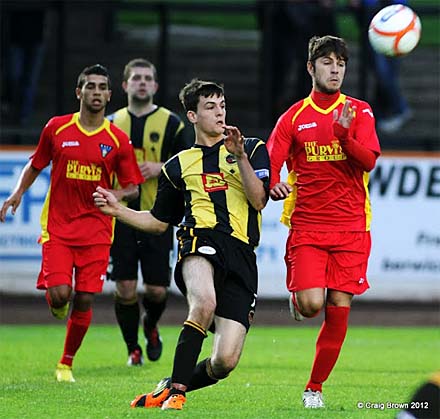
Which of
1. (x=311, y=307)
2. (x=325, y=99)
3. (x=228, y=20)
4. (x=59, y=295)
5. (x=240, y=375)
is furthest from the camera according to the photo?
(x=228, y=20)

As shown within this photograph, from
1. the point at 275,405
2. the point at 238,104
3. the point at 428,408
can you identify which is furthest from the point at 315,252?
the point at 238,104

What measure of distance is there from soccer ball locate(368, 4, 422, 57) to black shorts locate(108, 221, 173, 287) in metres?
3.24

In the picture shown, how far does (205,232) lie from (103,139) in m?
2.61

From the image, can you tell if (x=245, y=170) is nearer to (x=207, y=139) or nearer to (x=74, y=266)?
(x=207, y=139)

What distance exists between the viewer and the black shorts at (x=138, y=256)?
1201 centimetres

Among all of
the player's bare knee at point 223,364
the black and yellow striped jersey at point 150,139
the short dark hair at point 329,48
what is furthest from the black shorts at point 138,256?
the player's bare knee at point 223,364

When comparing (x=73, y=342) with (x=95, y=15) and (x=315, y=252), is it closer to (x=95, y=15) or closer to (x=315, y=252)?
(x=315, y=252)

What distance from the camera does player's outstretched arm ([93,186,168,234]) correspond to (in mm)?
8461

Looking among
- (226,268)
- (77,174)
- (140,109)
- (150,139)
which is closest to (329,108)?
(226,268)

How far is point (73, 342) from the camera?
10688mm

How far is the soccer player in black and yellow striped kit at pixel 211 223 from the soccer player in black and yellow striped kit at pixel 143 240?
3.27 m

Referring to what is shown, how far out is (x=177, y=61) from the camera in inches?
791

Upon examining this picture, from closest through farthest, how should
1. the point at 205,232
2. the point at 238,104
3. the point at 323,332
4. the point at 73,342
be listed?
the point at 205,232 < the point at 323,332 < the point at 73,342 < the point at 238,104

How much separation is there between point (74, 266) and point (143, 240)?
154cm
